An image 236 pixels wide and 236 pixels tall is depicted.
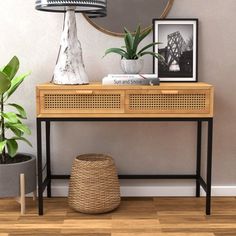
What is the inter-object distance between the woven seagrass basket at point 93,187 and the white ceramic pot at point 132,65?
1.72ft

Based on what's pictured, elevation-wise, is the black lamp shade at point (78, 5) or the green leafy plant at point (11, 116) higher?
the black lamp shade at point (78, 5)

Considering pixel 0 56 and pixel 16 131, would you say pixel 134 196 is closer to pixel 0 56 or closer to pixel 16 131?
pixel 16 131

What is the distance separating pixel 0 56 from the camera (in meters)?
2.67

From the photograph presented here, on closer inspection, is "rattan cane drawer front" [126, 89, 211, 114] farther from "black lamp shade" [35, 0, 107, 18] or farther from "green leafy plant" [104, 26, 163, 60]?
"black lamp shade" [35, 0, 107, 18]

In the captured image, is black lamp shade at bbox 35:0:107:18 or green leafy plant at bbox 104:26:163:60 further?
green leafy plant at bbox 104:26:163:60

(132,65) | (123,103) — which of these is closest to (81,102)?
(123,103)

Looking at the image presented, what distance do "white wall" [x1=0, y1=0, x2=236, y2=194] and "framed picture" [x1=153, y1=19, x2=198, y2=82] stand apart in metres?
0.06

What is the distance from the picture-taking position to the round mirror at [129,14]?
2633 mm

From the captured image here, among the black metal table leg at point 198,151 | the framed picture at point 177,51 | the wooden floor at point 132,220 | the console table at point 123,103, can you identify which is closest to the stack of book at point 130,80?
the console table at point 123,103

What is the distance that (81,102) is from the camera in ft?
7.63

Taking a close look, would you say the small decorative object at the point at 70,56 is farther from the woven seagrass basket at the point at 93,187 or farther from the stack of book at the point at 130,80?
the woven seagrass basket at the point at 93,187

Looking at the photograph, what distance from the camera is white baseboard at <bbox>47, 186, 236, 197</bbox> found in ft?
9.07

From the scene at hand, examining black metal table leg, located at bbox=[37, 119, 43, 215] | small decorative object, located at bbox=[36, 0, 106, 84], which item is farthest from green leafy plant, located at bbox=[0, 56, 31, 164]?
small decorative object, located at bbox=[36, 0, 106, 84]

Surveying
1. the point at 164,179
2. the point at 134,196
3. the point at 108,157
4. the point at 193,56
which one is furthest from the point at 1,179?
the point at 193,56
